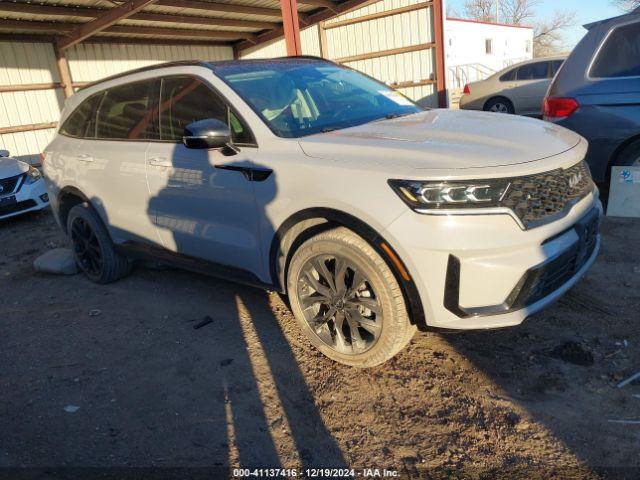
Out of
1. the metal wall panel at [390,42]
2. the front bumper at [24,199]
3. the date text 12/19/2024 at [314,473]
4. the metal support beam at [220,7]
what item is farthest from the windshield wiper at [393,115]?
the metal wall panel at [390,42]

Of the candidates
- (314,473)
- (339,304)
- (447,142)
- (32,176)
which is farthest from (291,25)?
(314,473)

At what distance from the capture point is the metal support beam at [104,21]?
10648 mm

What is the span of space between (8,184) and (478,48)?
26.0 metres

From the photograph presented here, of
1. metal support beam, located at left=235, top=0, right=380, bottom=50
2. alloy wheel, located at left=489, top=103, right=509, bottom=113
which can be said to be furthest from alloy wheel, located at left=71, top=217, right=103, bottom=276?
metal support beam, located at left=235, top=0, right=380, bottom=50

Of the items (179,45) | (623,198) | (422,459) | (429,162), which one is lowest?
(422,459)

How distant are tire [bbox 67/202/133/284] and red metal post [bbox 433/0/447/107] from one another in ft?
35.9

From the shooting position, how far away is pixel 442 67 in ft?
44.9

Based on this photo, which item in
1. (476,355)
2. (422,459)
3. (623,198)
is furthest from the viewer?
(623,198)

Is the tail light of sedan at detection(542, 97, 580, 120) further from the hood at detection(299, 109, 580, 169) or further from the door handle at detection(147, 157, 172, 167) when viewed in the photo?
the door handle at detection(147, 157, 172, 167)

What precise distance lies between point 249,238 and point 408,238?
3.81 ft

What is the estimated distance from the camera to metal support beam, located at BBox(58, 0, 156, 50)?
34.9 feet

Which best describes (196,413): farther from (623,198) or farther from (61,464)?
(623,198)

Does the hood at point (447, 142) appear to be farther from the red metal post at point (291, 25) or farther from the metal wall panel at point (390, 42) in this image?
the metal wall panel at point (390, 42)

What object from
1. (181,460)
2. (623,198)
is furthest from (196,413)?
(623,198)
